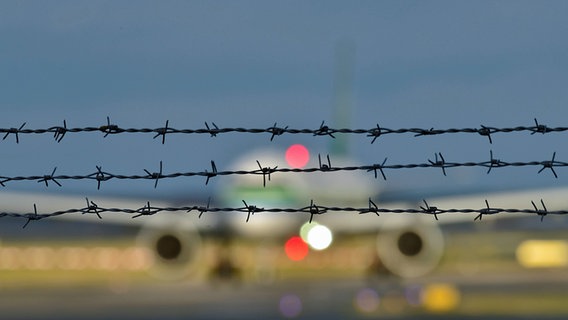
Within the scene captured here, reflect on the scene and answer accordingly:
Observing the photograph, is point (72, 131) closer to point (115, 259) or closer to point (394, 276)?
point (394, 276)

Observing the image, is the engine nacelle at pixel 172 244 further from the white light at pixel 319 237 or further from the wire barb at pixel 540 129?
the wire barb at pixel 540 129

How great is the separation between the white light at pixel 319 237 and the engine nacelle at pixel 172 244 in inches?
106

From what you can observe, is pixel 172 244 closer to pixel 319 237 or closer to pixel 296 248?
pixel 319 237

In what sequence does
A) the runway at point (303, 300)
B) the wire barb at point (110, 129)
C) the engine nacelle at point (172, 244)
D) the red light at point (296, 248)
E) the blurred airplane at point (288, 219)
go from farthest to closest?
the red light at point (296, 248)
the blurred airplane at point (288, 219)
the engine nacelle at point (172, 244)
the runway at point (303, 300)
the wire barb at point (110, 129)

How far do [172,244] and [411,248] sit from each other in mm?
4725

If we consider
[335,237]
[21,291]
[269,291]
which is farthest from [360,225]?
[21,291]

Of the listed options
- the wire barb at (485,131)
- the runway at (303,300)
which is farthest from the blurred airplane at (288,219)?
the wire barb at (485,131)

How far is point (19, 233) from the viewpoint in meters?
61.7

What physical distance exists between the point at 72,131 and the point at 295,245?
74.0ft

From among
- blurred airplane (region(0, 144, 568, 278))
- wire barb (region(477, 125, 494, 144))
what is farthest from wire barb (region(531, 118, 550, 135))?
blurred airplane (region(0, 144, 568, 278))

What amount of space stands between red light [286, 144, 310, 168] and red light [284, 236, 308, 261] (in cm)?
164

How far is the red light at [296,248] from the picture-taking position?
1167 inches

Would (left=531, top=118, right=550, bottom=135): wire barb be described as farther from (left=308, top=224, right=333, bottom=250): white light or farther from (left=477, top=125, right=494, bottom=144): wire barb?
(left=308, top=224, right=333, bottom=250): white light

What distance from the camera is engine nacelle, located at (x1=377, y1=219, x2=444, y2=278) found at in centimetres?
2686
